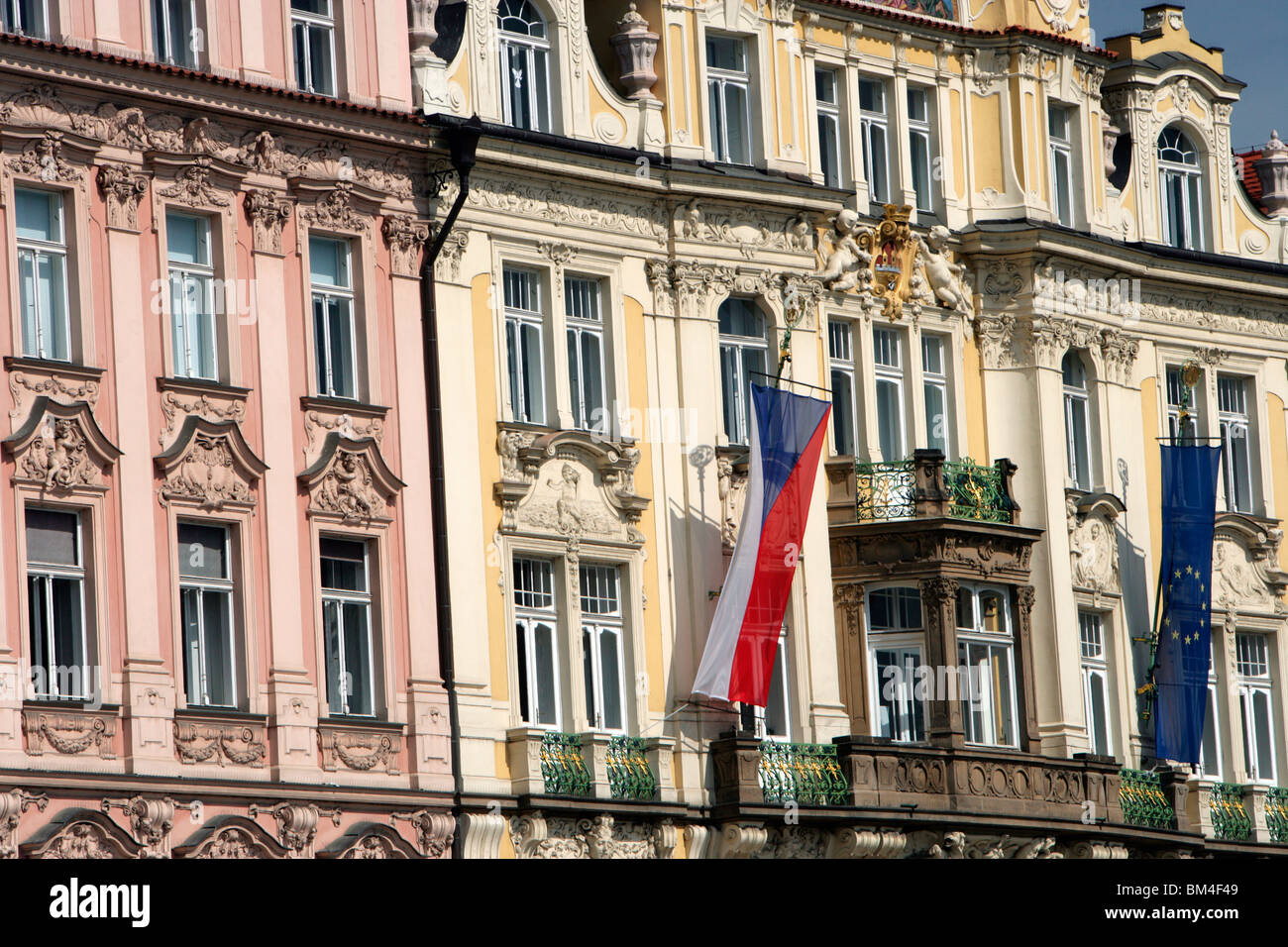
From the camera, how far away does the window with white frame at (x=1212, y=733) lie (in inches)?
2240

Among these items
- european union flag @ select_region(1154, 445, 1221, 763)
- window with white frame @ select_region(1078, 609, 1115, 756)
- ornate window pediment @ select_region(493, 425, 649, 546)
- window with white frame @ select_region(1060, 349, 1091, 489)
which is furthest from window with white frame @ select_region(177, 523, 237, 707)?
european union flag @ select_region(1154, 445, 1221, 763)

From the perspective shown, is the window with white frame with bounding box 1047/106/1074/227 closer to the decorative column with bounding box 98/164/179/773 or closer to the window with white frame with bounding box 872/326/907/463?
the window with white frame with bounding box 872/326/907/463

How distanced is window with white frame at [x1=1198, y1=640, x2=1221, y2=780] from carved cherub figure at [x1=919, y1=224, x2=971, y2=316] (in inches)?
289

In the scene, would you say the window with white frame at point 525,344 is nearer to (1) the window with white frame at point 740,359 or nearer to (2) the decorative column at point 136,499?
(1) the window with white frame at point 740,359

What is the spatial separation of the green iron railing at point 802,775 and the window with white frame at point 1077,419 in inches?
322

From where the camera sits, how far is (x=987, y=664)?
52812 millimetres

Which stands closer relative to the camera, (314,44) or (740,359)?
(314,44)

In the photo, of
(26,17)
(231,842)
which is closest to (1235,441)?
(231,842)

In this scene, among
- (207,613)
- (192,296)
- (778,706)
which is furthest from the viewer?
(778,706)

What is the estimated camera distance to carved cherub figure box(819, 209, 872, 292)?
173 ft

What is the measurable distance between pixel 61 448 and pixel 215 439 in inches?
92.4

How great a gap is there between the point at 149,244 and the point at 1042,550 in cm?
1664

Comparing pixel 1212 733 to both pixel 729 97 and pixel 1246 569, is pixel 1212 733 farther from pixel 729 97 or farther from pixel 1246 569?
pixel 729 97

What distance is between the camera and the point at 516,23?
49.6 metres
